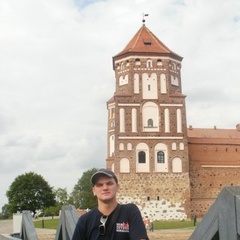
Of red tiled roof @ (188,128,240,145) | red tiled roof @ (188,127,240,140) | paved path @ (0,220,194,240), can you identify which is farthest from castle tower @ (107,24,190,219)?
paved path @ (0,220,194,240)

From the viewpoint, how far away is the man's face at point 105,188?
279 cm

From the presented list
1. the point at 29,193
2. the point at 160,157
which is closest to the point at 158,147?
the point at 160,157

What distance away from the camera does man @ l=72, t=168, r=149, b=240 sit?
8.75 ft

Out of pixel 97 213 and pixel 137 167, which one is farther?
pixel 137 167

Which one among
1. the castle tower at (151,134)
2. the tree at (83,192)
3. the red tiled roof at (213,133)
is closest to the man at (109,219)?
the castle tower at (151,134)

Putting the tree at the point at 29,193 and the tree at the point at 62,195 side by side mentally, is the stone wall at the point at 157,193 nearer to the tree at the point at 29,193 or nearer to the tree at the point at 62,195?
the tree at the point at 29,193

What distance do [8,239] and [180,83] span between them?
3735 centimetres

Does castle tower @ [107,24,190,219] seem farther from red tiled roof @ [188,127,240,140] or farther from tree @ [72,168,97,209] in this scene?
tree @ [72,168,97,209]

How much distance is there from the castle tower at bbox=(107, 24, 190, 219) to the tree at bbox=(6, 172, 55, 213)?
630 inches

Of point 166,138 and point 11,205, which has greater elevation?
point 166,138

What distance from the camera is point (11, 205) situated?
51094mm

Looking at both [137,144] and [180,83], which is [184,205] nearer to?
[137,144]

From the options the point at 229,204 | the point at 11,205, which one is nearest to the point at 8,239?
the point at 229,204

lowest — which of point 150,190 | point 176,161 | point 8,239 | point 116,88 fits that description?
point 8,239
